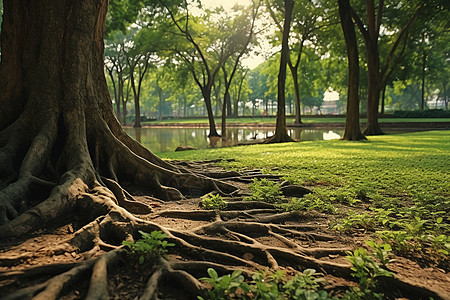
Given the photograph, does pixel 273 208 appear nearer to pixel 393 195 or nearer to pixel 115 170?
pixel 393 195

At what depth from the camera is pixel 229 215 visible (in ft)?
14.0

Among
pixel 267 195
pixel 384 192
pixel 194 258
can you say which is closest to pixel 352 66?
pixel 384 192

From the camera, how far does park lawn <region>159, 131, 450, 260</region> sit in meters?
3.31

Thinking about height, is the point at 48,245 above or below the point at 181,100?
below

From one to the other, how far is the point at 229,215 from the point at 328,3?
26.5 meters

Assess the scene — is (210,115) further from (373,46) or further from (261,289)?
(261,289)

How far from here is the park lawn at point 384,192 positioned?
331 centimetres

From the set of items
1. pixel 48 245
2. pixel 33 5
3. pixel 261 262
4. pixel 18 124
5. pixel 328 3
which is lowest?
pixel 261 262

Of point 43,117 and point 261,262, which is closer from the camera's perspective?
point 261,262

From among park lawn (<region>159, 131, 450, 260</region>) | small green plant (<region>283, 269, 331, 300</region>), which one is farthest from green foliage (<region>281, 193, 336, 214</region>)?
small green plant (<region>283, 269, 331, 300</region>)

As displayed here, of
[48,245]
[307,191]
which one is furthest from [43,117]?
[307,191]

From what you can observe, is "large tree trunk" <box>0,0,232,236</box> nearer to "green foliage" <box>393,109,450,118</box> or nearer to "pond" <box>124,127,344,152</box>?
"pond" <box>124,127,344,152</box>

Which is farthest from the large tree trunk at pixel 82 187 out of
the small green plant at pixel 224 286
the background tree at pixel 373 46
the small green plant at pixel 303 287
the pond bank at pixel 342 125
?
the pond bank at pixel 342 125

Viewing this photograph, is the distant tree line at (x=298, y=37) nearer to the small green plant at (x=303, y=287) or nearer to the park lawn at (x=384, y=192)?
the park lawn at (x=384, y=192)
